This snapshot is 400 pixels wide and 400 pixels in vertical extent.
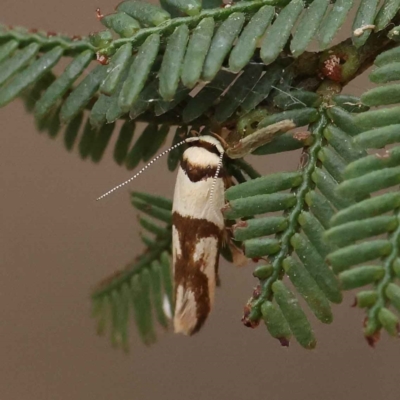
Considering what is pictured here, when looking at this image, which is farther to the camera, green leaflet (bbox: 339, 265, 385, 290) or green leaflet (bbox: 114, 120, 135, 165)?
green leaflet (bbox: 114, 120, 135, 165)

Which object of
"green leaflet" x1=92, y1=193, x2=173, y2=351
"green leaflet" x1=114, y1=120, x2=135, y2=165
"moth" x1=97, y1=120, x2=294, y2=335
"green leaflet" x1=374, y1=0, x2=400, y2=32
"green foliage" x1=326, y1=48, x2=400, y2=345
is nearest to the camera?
"green foliage" x1=326, y1=48, x2=400, y2=345

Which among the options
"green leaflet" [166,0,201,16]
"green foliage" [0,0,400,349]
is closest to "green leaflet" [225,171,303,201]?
"green foliage" [0,0,400,349]

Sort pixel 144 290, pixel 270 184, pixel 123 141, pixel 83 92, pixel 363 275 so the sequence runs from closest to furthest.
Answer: pixel 363 275
pixel 270 184
pixel 83 92
pixel 123 141
pixel 144 290

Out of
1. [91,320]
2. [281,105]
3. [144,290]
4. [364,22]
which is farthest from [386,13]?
[91,320]

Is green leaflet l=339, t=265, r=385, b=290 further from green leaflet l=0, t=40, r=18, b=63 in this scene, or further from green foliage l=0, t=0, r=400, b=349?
green leaflet l=0, t=40, r=18, b=63

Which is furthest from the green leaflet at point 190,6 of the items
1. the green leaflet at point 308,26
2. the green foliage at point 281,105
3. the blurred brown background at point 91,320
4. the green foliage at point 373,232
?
the blurred brown background at point 91,320

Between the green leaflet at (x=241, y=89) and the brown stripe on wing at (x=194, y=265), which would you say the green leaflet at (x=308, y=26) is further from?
the brown stripe on wing at (x=194, y=265)

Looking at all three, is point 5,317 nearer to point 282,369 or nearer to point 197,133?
point 282,369

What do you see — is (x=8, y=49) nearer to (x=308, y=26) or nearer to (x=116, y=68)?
(x=116, y=68)

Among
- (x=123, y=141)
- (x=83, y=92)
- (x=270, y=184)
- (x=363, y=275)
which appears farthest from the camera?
(x=123, y=141)
